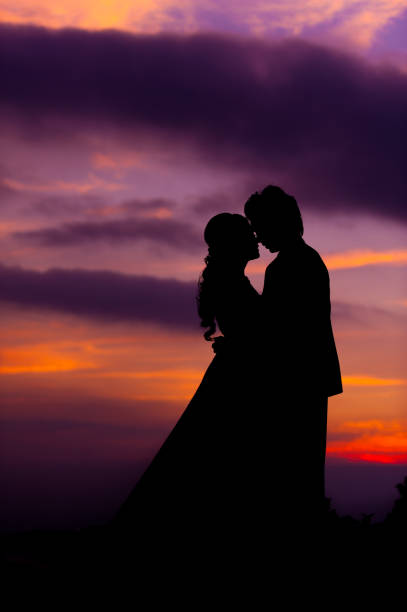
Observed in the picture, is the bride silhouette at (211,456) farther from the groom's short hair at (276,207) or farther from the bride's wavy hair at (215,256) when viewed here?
the groom's short hair at (276,207)

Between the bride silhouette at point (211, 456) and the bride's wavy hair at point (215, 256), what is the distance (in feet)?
0.83

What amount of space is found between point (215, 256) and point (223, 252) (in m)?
0.11

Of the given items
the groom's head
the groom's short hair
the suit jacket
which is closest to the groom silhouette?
the suit jacket

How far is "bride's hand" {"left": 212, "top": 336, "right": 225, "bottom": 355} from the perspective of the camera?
269 inches

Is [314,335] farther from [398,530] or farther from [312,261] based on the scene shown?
[398,530]

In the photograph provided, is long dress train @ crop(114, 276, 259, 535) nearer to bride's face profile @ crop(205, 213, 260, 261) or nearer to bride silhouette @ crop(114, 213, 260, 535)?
bride silhouette @ crop(114, 213, 260, 535)

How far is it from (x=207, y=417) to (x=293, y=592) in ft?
5.04

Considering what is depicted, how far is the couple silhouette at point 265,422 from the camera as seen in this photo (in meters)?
6.34

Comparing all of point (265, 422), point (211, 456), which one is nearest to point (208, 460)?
point (211, 456)

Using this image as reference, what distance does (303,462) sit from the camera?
641 centimetres

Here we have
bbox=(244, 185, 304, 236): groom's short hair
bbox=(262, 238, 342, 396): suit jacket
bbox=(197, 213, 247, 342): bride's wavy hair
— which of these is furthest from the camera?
bbox=(197, 213, 247, 342): bride's wavy hair

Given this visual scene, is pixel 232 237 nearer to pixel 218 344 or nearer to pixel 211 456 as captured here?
pixel 218 344

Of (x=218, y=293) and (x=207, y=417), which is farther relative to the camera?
(x=218, y=293)

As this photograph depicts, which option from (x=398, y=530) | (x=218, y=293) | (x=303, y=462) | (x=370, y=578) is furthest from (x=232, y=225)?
(x=398, y=530)
